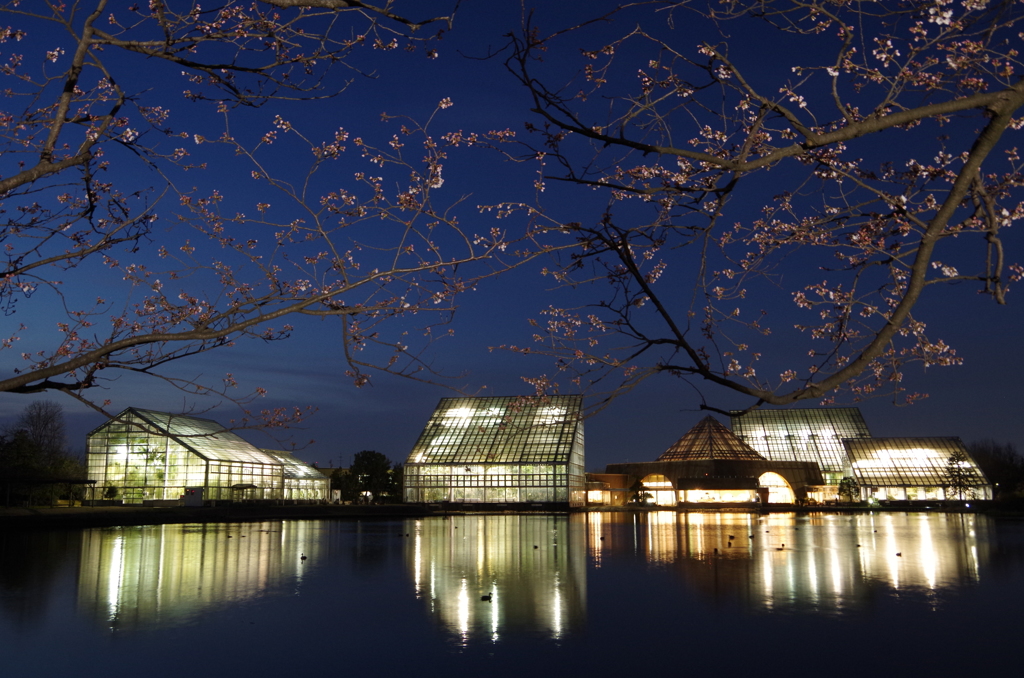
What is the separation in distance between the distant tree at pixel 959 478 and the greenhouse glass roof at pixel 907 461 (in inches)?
5.8

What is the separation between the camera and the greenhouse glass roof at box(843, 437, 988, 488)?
2995 inches

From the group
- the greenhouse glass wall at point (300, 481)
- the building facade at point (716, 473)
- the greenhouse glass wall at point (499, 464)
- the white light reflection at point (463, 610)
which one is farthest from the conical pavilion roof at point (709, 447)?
the white light reflection at point (463, 610)

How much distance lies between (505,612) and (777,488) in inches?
3286

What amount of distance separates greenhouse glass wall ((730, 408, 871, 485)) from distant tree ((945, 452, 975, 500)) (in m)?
15.9

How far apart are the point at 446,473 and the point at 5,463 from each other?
36900mm

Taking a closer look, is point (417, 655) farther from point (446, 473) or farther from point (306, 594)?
point (446, 473)

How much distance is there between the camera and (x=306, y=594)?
13891 mm

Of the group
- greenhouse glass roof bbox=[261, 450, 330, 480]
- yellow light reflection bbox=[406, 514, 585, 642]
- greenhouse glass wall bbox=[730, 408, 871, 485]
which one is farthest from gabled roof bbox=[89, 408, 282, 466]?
greenhouse glass wall bbox=[730, 408, 871, 485]

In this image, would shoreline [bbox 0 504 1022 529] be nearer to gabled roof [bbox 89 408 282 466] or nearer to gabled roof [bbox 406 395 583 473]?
gabled roof [bbox 406 395 583 473]

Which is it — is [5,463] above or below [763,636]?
Answer: above

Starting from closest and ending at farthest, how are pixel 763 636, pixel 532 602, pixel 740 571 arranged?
1. pixel 763 636
2. pixel 532 602
3. pixel 740 571

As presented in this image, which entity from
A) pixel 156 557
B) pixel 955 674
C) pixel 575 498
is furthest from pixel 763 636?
pixel 575 498

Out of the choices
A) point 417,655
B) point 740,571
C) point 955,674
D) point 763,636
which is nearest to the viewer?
point 955,674

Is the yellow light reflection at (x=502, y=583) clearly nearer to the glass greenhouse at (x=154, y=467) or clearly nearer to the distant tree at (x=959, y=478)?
the glass greenhouse at (x=154, y=467)
